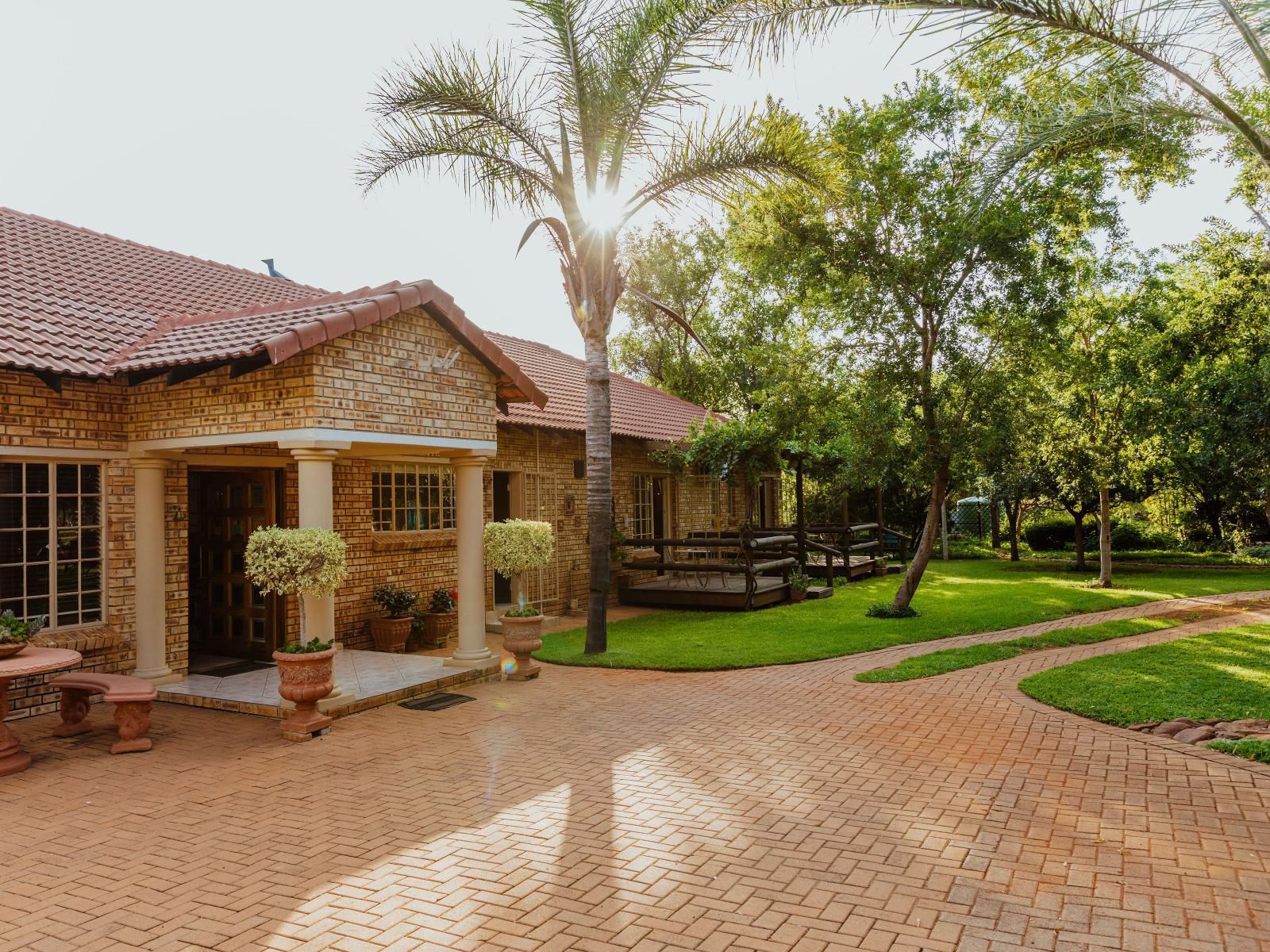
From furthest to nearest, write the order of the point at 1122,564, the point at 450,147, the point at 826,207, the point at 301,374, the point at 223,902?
the point at 1122,564, the point at 826,207, the point at 450,147, the point at 301,374, the point at 223,902

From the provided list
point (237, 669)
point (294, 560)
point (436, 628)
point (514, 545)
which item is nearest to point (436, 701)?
point (514, 545)

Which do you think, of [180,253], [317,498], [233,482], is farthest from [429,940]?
[180,253]

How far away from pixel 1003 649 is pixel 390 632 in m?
8.25

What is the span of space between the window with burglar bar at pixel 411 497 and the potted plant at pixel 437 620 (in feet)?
3.71

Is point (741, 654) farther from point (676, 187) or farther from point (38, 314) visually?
point (38, 314)

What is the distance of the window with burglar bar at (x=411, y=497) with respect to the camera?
11.9 meters

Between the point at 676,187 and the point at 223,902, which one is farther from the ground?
the point at 676,187

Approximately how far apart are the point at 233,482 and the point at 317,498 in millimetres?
3589

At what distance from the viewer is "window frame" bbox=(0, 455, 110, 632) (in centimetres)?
812

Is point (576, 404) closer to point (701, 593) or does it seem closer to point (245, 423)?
point (701, 593)

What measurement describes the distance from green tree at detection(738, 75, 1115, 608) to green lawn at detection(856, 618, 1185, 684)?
9.48 feet

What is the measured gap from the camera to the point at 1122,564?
22156 millimetres

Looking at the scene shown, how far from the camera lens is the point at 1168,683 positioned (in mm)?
8703

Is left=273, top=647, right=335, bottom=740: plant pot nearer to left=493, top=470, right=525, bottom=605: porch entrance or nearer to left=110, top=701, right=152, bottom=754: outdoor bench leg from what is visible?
left=110, top=701, right=152, bottom=754: outdoor bench leg
